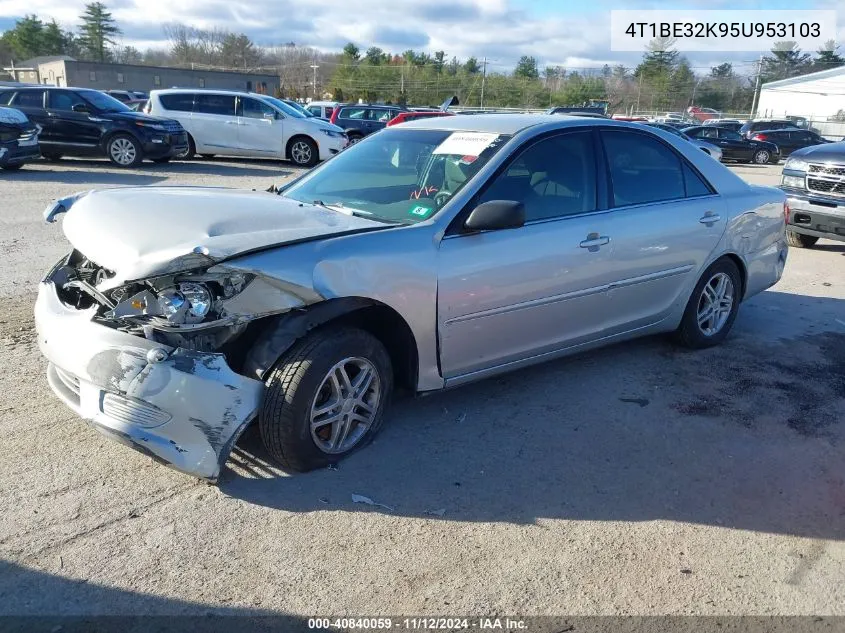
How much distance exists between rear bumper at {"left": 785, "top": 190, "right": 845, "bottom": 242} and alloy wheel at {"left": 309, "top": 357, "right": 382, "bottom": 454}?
6.93 m

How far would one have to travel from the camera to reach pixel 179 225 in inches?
125

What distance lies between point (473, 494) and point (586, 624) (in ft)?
2.87

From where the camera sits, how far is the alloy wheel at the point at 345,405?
129 inches

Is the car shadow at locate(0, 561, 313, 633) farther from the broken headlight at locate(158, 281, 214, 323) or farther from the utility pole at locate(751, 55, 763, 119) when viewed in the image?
the utility pole at locate(751, 55, 763, 119)

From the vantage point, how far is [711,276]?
512cm

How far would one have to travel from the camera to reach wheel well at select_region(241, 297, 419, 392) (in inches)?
122

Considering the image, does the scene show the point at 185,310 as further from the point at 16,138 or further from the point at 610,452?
the point at 16,138

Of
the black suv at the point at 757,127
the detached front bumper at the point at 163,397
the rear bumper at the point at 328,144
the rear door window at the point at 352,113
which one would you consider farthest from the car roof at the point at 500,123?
the black suv at the point at 757,127

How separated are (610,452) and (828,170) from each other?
6.91 meters

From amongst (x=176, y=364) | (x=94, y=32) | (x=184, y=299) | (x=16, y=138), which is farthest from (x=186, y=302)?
(x=94, y=32)

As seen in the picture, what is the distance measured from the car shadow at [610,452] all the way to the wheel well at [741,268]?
2.17 feet

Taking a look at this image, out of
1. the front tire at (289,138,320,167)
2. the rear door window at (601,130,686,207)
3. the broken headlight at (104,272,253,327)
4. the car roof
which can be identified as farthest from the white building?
the broken headlight at (104,272,253,327)

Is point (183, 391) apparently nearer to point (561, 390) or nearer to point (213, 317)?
point (213, 317)

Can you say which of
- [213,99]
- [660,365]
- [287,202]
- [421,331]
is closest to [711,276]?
[660,365]
